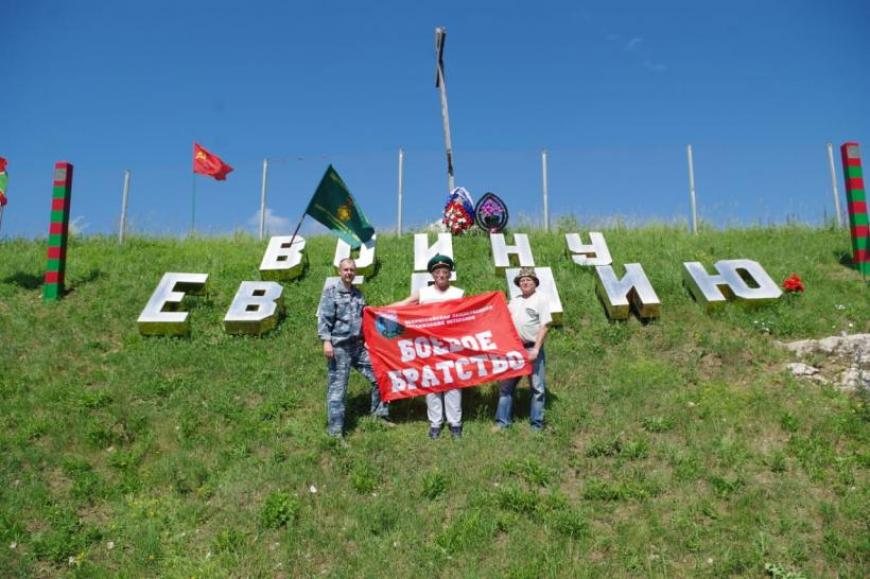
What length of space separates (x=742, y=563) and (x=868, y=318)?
8147 millimetres

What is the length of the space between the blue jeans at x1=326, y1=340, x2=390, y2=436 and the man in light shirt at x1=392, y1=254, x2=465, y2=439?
0.70m

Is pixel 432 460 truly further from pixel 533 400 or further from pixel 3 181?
pixel 3 181

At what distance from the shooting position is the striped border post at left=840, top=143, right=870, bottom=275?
1441 centimetres

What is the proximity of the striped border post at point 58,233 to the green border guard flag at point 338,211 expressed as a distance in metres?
5.48

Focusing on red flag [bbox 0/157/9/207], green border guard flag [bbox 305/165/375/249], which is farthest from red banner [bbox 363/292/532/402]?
red flag [bbox 0/157/9/207]

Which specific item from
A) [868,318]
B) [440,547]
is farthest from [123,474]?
[868,318]

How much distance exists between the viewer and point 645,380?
1001 centimetres

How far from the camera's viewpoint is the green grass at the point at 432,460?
6.38 meters

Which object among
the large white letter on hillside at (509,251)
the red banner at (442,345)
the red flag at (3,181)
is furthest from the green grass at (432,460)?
the red flag at (3,181)

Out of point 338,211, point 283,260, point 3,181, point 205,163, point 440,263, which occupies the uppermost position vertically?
point 205,163

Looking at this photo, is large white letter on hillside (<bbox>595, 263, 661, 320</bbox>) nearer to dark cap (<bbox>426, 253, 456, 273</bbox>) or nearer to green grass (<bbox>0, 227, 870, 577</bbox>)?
green grass (<bbox>0, 227, 870, 577</bbox>)

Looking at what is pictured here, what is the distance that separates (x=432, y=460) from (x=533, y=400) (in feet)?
4.99

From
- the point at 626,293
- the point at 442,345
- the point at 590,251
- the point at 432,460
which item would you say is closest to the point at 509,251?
the point at 590,251

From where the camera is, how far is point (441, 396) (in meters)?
8.75
